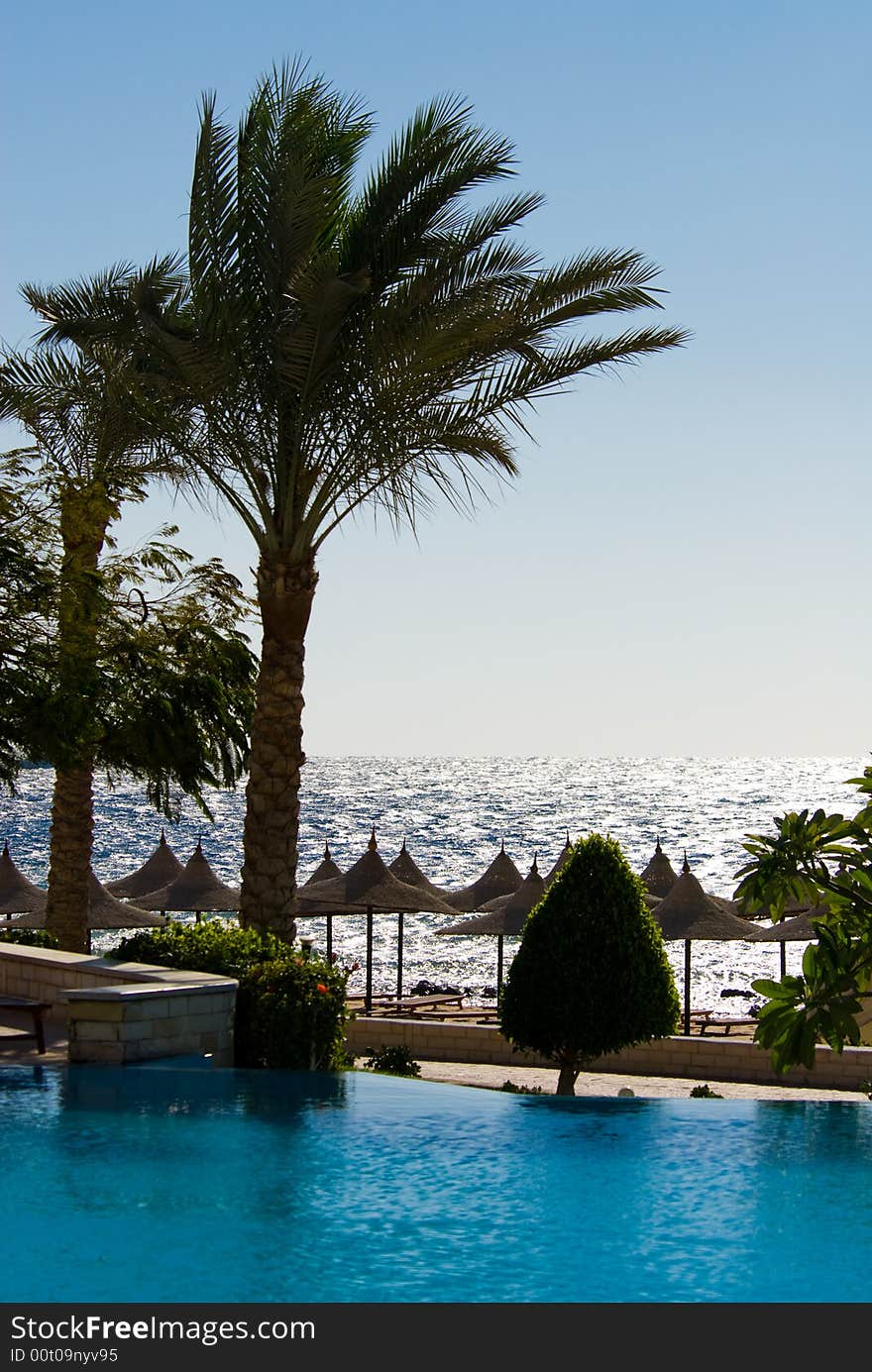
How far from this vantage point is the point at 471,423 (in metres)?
16.3

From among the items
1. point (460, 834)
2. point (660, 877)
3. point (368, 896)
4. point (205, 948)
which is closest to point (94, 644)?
point (205, 948)

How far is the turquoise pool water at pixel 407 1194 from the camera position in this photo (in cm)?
851

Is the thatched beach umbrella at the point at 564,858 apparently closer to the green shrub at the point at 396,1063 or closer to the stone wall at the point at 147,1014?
the green shrub at the point at 396,1063

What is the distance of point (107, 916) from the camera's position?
29.8 metres

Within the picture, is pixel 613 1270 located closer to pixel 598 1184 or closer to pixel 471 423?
pixel 598 1184

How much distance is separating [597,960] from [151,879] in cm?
1956

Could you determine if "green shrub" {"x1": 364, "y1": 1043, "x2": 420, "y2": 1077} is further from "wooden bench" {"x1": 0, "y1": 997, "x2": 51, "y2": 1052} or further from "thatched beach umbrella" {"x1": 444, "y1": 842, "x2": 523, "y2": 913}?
"thatched beach umbrella" {"x1": 444, "y1": 842, "x2": 523, "y2": 913}

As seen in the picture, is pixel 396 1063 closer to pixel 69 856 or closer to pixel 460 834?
pixel 69 856

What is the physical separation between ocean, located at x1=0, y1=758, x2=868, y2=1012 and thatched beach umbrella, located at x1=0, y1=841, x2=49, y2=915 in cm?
2325

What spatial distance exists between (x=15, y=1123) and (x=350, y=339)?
8856mm

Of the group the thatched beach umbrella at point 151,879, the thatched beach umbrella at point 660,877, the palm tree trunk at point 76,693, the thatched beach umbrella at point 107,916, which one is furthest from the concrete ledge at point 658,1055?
the thatched beach umbrella at point 151,879

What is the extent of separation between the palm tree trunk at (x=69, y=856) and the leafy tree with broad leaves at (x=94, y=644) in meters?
0.02

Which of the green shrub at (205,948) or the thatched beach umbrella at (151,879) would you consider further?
the thatched beach umbrella at (151,879)
